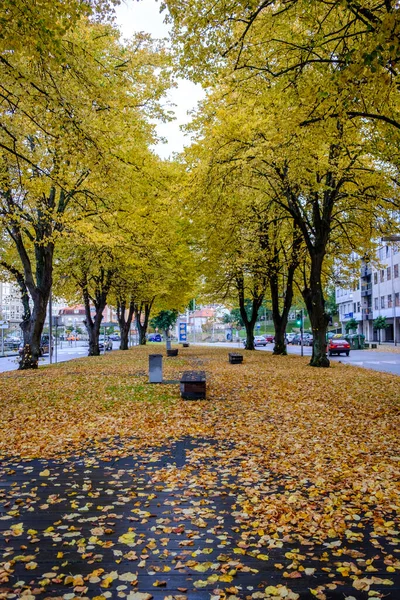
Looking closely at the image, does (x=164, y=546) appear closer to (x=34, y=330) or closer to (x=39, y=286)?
(x=39, y=286)

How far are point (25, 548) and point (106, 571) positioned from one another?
82cm

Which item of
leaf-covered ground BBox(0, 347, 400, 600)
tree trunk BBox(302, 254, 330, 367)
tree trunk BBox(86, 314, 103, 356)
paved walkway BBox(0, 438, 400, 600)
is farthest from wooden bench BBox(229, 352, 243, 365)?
paved walkway BBox(0, 438, 400, 600)

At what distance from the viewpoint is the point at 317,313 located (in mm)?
20141

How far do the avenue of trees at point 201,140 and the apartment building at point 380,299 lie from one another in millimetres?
32795

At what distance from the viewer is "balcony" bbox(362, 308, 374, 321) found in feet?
226

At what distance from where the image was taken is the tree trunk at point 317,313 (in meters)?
19.6

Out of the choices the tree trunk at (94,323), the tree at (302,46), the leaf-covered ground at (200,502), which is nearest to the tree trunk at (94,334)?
the tree trunk at (94,323)

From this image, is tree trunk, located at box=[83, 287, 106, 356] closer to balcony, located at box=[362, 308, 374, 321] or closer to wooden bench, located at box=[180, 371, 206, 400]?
wooden bench, located at box=[180, 371, 206, 400]

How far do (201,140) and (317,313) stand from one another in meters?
8.68

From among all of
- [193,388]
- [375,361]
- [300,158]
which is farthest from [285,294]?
[193,388]

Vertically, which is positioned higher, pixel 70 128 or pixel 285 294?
pixel 70 128

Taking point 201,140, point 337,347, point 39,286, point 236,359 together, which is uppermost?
point 201,140

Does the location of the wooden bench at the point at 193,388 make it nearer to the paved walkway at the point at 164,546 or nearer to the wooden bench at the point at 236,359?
the paved walkway at the point at 164,546

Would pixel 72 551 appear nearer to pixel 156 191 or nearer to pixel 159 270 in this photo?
pixel 156 191
